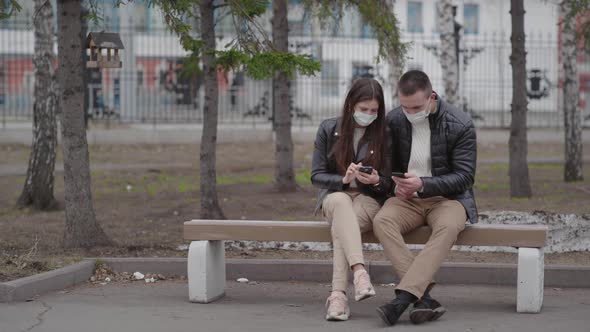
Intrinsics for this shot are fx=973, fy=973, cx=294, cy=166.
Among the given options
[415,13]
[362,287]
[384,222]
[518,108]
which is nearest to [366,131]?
[384,222]

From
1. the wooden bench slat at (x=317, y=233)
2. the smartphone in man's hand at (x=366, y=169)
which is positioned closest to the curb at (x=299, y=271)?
the wooden bench slat at (x=317, y=233)

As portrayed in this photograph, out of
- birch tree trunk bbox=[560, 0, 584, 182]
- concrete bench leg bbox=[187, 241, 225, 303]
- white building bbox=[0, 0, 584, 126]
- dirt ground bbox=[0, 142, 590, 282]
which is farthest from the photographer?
white building bbox=[0, 0, 584, 126]

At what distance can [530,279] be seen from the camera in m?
6.40

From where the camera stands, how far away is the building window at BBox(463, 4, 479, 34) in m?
44.8

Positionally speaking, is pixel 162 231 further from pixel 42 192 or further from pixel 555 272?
pixel 555 272

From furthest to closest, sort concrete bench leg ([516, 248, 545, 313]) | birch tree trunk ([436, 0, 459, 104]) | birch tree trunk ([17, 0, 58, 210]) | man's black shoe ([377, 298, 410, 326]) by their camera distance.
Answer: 1. birch tree trunk ([436, 0, 459, 104])
2. birch tree trunk ([17, 0, 58, 210])
3. concrete bench leg ([516, 248, 545, 313])
4. man's black shoe ([377, 298, 410, 326])

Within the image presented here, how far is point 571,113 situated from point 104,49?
27.0ft

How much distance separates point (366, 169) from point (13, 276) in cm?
281

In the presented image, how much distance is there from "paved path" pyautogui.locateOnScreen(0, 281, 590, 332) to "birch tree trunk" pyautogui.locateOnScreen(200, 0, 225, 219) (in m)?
2.35

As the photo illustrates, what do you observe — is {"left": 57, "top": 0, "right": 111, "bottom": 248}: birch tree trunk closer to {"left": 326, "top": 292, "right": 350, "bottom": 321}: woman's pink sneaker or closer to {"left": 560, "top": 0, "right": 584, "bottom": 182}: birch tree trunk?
{"left": 326, "top": 292, "right": 350, "bottom": 321}: woman's pink sneaker

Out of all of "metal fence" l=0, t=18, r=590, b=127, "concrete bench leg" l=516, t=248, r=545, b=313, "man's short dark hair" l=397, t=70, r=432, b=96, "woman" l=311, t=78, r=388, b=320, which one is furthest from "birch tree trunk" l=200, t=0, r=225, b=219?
"metal fence" l=0, t=18, r=590, b=127

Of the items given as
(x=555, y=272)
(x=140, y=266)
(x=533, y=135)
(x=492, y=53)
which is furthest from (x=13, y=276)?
(x=492, y=53)

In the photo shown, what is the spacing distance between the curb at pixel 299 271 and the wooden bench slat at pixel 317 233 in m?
1.12

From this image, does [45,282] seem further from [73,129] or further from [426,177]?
[426,177]
